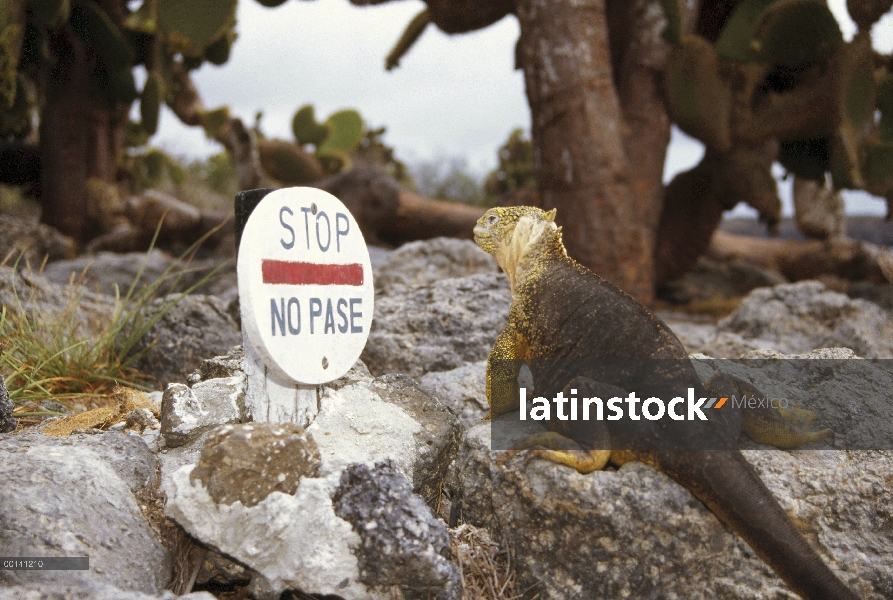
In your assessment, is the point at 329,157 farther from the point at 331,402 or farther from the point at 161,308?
the point at 331,402

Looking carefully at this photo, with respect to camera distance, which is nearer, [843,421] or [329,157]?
[843,421]

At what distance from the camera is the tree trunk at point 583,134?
6434 mm

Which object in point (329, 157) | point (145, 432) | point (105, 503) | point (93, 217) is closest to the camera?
point (105, 503)

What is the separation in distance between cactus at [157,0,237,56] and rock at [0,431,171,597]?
5.69 meters

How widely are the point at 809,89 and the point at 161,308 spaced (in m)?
7.05

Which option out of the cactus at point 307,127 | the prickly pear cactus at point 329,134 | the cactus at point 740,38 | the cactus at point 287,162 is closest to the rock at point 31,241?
the cactus at point 287,162

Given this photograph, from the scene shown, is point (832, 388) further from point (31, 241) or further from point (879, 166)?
point (31, 241)

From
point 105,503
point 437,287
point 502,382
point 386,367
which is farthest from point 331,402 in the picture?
point 437,287

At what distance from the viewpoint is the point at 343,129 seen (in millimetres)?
14102

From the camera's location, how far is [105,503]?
2.18 m

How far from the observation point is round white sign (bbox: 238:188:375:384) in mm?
2311

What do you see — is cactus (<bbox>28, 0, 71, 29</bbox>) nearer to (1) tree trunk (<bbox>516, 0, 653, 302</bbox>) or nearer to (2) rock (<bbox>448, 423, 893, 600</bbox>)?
(1) tree trunk (<bbox>516, 0, 653, 302</bbox>)

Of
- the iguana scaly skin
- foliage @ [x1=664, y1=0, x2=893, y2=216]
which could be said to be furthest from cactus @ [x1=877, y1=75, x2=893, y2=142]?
the iguana scaly skin

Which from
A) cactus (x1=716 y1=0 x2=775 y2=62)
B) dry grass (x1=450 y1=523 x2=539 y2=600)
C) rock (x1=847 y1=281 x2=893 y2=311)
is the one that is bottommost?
rock (x1=847 y1=281 x2=893 y2=311)
